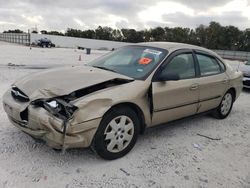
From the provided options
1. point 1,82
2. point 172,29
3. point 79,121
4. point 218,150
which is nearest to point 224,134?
point 218,150

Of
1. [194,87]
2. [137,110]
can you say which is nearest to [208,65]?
[194,87]

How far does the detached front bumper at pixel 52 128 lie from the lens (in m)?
2.98

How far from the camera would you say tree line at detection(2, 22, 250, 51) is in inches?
2763

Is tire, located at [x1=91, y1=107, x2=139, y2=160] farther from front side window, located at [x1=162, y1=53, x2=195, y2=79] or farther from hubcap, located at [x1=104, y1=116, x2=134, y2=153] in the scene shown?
front side window, located at [x1=162, y1=53, x2=195, y2=79]

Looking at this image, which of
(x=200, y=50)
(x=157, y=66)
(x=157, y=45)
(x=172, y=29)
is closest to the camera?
(x=157, y=66)

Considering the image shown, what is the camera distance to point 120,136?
11.4ft

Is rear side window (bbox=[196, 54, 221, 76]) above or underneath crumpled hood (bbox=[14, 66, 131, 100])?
above

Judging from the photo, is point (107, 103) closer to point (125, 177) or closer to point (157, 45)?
point (125, 177)

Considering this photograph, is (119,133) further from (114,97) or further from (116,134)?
(114,97)

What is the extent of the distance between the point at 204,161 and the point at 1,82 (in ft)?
20.0

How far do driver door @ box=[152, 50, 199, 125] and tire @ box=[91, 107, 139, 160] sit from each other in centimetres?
45

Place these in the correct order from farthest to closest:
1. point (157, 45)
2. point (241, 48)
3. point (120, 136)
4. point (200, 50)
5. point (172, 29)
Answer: point (172, 29) < point (241, 48) < point (200, 50) < point (157, 45) < point (120, 136)

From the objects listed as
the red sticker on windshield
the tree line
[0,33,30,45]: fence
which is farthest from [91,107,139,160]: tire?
the tree line

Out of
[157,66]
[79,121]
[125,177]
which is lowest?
[125,177]
